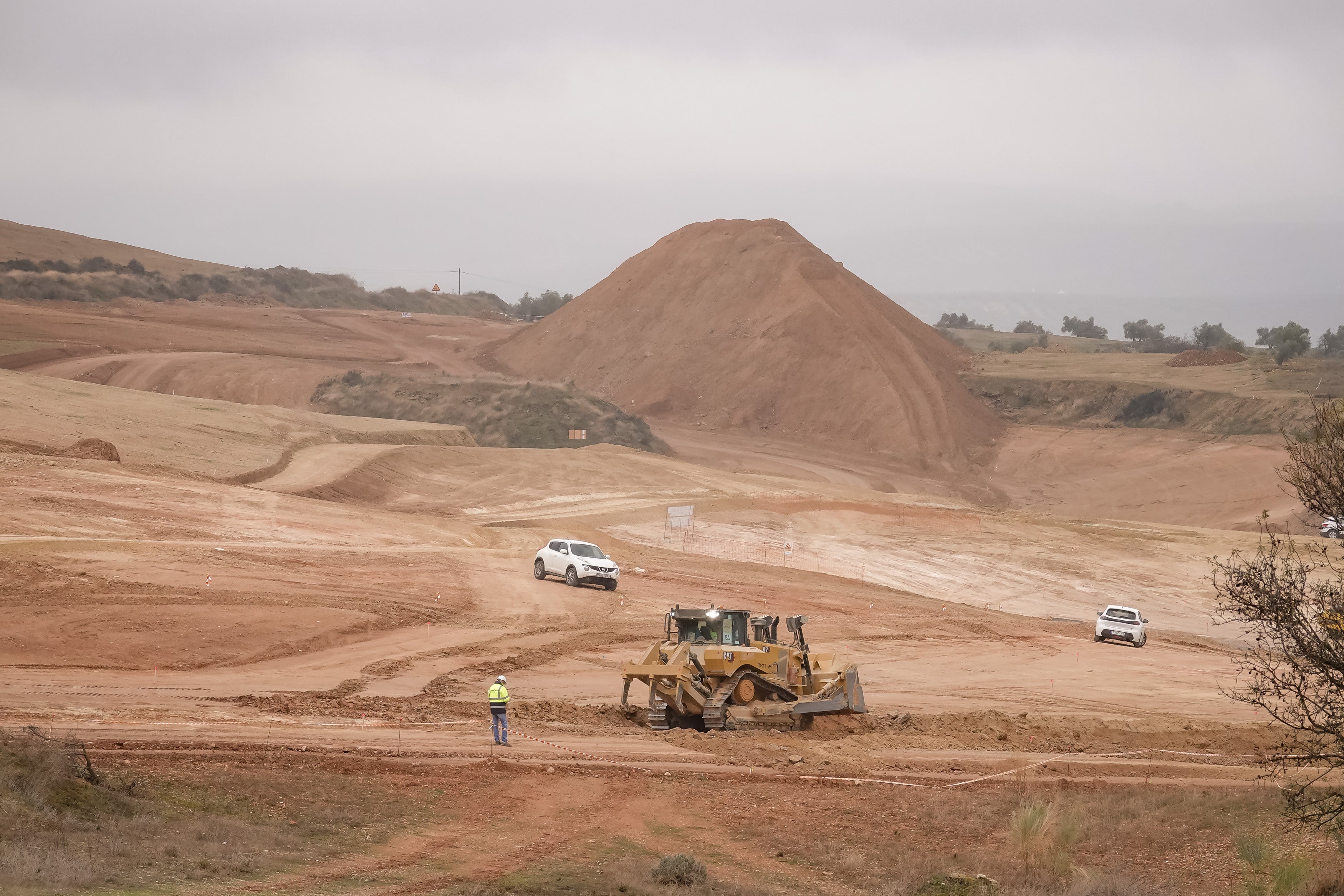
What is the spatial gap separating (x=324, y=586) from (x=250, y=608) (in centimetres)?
402

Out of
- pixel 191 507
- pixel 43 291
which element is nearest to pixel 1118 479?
pixel 191 507

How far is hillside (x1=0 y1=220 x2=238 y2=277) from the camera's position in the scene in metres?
110

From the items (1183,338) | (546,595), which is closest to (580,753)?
(546,595)

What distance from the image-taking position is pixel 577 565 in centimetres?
3466

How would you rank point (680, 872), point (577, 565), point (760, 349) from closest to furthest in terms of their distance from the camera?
point (680, 872), point (577, 565), point (760, 349)

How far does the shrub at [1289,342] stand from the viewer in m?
84.0

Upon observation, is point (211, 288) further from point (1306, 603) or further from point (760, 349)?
point (1306, 603)

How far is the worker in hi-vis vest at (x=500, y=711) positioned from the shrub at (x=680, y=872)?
5900 millimetres

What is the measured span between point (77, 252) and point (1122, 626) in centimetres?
10713

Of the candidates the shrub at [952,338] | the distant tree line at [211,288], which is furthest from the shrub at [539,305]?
the shrub at [952,338]

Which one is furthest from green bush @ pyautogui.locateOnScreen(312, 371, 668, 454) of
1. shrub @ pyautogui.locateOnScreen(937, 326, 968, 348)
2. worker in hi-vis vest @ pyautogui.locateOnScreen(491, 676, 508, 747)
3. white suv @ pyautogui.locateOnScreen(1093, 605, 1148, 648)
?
worker in hi-vis vest @ pyautogui.locateOnScreen(491, 676, 508, 747)

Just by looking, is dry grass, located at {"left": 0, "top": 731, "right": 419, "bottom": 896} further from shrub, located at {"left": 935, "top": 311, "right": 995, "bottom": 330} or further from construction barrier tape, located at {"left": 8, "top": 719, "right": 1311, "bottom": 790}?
shrub, located at {"left": 935, "top": 311, "right": 995, "bottom": 330}

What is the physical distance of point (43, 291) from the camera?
88125mm

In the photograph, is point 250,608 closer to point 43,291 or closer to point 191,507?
point 191,507
